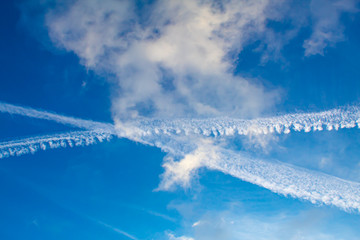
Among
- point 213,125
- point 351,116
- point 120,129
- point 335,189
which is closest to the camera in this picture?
point 351,116

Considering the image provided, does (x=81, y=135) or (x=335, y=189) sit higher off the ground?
(x=81, y=135)

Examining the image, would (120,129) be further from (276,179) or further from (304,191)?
(304,191)

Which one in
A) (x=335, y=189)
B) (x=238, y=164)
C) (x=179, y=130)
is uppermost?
(x=179, y=130)

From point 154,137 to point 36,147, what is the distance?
24.9 feet

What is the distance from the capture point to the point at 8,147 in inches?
551

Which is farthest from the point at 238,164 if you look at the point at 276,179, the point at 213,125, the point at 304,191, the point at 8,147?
the point at 8,147

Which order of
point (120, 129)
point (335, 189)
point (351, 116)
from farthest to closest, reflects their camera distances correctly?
point (335, 189) < point (120, 129) < point (351, 116)

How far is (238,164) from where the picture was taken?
14578 mm

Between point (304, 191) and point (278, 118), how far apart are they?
22.0 feet

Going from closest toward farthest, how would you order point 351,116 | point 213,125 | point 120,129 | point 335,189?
point 351,116, point 213,125, point 120,129, point 335,189

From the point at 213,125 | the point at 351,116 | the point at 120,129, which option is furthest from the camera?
the point at 120,129

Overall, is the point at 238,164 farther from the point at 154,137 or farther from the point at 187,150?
the point at 154,137

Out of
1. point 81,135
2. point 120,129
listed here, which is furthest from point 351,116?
point 81,135

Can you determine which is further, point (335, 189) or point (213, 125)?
point (335, 189)
